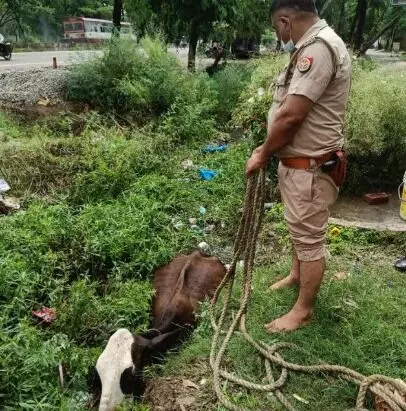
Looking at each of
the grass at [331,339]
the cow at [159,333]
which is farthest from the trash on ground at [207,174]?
the grass at [331,339]

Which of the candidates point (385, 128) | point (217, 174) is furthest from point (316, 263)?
point (217, 174)

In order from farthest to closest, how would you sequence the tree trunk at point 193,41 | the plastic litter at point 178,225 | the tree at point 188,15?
the tree trunk at point 193,41
the tree at point 188,15
the plastic litter at point 178,225

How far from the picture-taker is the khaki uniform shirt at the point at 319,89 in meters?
2.33

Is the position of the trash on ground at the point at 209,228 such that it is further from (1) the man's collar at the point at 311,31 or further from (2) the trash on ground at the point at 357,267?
(1) the man's collar at the point at 311,31

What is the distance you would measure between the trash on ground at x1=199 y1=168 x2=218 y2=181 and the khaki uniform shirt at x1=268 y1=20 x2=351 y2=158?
312 centimetres

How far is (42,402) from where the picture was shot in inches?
90.7

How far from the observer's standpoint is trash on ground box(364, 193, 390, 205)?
4873mm

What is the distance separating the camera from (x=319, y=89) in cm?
234

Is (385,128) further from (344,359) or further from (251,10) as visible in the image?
(251,10)

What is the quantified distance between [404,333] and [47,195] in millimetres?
3734

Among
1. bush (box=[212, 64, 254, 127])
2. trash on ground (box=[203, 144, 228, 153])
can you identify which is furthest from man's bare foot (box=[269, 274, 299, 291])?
bush (box=[212, 64, 254, 127])

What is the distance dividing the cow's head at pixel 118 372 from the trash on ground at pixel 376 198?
3025 mm

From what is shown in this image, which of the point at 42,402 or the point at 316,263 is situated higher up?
the point at 316,263

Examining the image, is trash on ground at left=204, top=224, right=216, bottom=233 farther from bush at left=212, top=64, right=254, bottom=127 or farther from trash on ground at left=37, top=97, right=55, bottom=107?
trash on ground at left=37, top=97, right=55, bottom=107
